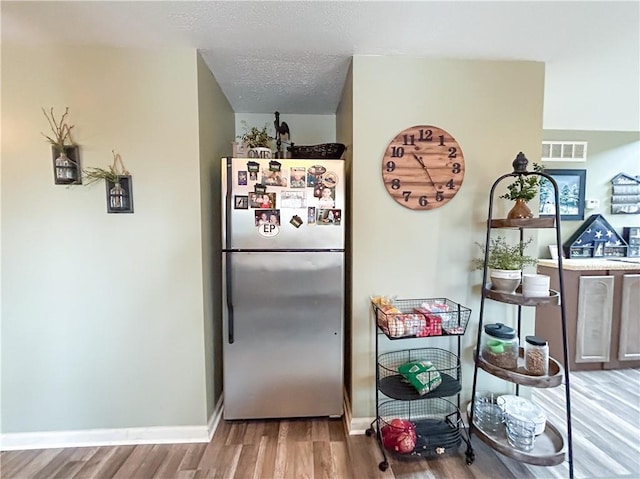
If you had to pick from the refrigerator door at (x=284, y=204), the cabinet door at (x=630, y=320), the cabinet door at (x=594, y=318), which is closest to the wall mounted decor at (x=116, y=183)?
the refrigerator door at (x=284, y=204)

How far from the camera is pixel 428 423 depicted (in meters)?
1.93

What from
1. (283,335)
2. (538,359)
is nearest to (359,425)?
(283,335)

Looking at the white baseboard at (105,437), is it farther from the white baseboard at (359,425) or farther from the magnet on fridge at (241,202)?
the magnet on fridge at (241,202)

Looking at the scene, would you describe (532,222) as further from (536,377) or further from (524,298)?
(536,377)

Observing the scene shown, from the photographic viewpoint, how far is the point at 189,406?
189 centimetres

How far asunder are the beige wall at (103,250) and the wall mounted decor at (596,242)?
3633mm

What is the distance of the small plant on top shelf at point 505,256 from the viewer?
171 centimetres

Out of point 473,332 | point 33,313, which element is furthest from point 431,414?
point 33,313

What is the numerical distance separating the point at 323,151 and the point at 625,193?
3407mm

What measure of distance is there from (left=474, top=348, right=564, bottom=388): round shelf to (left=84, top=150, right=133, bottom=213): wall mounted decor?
223 cm

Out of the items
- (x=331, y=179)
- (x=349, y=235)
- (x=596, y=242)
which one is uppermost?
(x=331, y=179)

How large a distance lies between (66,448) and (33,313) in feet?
2.75

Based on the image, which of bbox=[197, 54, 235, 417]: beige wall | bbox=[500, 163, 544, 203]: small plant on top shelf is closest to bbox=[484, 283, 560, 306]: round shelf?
bbox=[500, 163, 544, 203]: small plant on top shelf

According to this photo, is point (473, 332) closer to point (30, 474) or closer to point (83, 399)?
point (83, 399)
